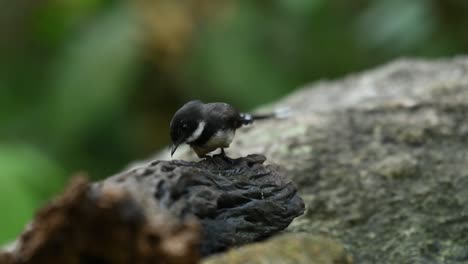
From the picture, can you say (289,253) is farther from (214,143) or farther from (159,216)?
(214,143)

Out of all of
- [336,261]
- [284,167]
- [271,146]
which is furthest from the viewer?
[271,146]

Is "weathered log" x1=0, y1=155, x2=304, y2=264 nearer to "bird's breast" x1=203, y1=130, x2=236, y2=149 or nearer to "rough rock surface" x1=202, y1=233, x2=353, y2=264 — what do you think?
"rough rock surface" x1=202, y1=233, x2=353, y2=264

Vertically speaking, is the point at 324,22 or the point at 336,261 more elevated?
the point at 324,22

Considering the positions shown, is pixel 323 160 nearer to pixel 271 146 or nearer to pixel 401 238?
pixel 271 146

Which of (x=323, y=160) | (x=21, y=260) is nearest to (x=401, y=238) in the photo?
(x=323, y=160)

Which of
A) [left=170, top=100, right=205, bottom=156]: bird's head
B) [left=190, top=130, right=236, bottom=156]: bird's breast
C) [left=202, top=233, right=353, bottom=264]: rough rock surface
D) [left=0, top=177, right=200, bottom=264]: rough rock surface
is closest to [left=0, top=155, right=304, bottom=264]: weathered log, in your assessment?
[left=0, top=177, right=200, bottom=264]: rough rock surface

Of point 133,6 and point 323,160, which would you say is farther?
point 133,6

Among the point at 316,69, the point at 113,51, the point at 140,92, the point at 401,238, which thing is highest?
the point at 113,51

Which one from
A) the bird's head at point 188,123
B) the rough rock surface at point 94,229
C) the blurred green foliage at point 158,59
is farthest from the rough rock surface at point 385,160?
the blurred green foliage at point 158,59
